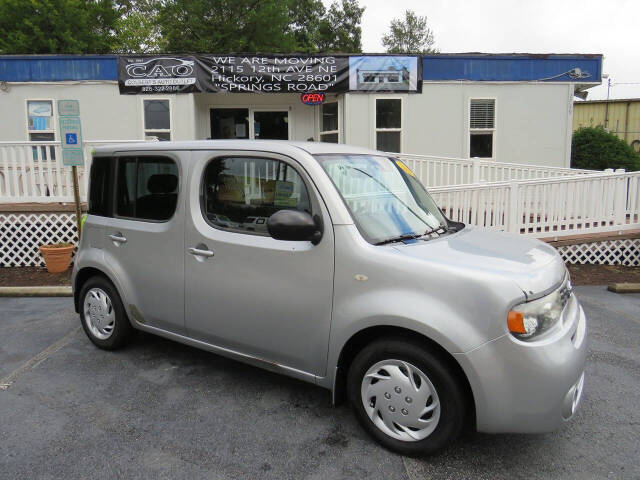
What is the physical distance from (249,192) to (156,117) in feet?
30.8

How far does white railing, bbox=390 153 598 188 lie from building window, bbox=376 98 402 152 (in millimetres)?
1758

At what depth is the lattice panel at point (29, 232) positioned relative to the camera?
27.5 feet

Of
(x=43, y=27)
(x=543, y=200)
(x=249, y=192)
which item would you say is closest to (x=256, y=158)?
(x=249, y=192)

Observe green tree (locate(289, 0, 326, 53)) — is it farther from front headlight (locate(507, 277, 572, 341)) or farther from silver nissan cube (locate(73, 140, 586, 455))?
front headlight (locate(507, 277, 572, 341))

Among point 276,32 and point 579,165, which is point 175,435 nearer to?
point 579,165

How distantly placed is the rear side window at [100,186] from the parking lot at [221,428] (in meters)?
1.29

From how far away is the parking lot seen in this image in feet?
8.94

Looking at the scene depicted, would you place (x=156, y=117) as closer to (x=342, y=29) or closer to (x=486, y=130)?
(x=486, y=130)

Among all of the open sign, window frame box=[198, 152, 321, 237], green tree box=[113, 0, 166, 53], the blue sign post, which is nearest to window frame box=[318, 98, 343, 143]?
the open sign

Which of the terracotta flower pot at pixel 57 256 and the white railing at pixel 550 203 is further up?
the white railing at pixel 550 203

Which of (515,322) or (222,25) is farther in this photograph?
(222,25)

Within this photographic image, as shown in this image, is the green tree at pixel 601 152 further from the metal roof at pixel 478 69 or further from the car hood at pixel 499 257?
the car hood at pixel 499 257

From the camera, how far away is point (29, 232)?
8633mm

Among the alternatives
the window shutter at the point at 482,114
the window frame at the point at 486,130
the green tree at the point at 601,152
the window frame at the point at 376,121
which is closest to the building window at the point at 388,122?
the window frame at the point at 376,121
